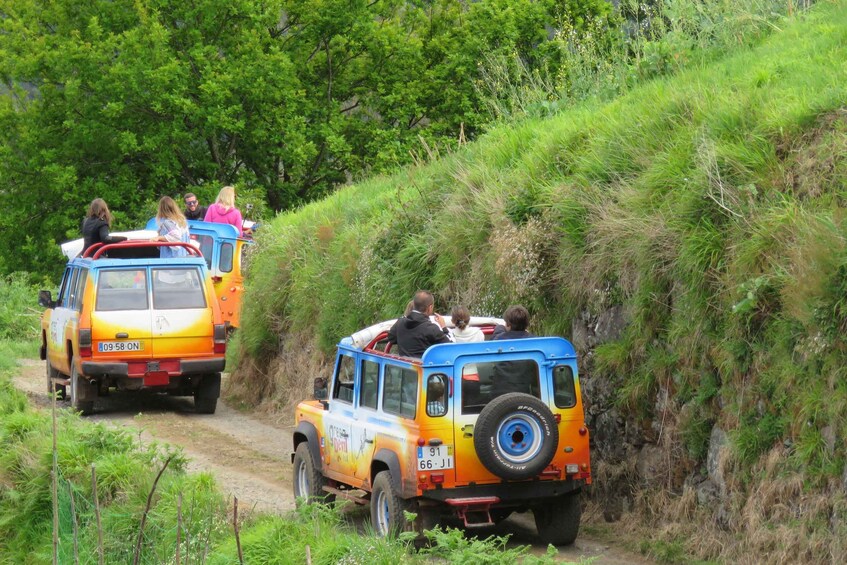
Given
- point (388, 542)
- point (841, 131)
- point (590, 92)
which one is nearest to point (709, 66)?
point (590, 92)

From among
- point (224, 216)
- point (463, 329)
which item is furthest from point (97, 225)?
point (463, 329)

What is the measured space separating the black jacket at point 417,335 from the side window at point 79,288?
312 inches

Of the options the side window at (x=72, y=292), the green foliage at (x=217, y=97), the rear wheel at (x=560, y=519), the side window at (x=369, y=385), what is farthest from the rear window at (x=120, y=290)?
the green foliage at (x=217, y=97)

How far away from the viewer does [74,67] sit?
3519 centimetres

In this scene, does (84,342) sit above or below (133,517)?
above

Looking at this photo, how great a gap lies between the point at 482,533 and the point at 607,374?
1841 mm

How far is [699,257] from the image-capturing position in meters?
10.3

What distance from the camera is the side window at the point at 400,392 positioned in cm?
1016

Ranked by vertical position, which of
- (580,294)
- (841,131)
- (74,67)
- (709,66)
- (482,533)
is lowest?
(482,533)

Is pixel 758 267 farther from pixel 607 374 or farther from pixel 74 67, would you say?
pixel 74 67

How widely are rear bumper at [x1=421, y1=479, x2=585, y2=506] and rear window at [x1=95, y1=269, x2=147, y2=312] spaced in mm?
8893

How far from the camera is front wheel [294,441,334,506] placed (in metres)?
11.7

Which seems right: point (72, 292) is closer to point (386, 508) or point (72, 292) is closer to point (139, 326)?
point (139, 326)

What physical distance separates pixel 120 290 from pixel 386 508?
848 cm
